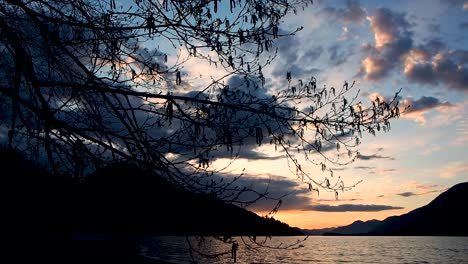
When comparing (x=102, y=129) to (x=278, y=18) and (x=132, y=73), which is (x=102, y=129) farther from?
(x=278, y=18)

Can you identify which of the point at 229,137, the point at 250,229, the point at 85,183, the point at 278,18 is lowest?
the point at 250,229

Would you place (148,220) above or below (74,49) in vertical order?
below

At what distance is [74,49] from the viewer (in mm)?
5203

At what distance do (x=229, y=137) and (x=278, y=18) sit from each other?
1.67 m

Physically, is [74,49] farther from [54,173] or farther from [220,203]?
[220,203]

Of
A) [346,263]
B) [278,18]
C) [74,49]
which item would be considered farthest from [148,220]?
[346,263]

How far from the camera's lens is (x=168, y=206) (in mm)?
4801

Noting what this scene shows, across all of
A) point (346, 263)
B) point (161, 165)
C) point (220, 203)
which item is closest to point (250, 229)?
point (220, 203)

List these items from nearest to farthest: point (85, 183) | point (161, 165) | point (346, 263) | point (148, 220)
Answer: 1. point (161, 165)
2. point (148, 220)
3. point (85, 183)
4. point (346, 263)

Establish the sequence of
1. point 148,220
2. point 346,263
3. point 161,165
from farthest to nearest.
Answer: point 346,263 → point 148,220 → point 161,165

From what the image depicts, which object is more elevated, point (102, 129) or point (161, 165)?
point (102, 129)

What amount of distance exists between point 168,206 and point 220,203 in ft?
1.91

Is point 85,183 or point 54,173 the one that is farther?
point 85,183

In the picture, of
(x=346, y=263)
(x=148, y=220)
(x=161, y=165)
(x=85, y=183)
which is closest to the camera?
(x=161, y=165)
